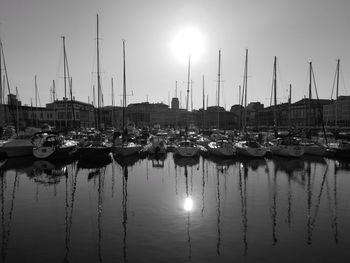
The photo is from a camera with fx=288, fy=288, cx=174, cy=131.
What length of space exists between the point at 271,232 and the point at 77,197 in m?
14.8

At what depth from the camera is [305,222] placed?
54.9ft

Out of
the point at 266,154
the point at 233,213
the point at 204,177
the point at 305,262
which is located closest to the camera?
the point at 305,262

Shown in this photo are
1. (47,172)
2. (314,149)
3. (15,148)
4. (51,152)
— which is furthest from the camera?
(314,149)

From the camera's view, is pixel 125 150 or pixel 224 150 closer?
pixel 125 150

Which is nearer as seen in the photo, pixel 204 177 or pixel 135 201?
pixel 135 201

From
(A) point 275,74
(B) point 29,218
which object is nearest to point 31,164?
(B) point 29,218

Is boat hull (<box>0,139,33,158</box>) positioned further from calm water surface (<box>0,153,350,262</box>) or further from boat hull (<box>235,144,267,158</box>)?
boat hull (<box>235,144,267,158</box>)

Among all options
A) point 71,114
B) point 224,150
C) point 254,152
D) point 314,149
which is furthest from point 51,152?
point 71,114

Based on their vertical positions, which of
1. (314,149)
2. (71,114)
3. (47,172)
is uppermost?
(71,114)

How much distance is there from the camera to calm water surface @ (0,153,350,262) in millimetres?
12953

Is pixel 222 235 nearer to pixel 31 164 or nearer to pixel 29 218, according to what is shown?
pixel 29 218

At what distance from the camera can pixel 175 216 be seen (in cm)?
1809

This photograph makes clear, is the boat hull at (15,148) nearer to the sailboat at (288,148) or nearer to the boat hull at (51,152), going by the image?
the boat hull at (51,152)

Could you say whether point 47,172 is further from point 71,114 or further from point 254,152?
point 71,114
